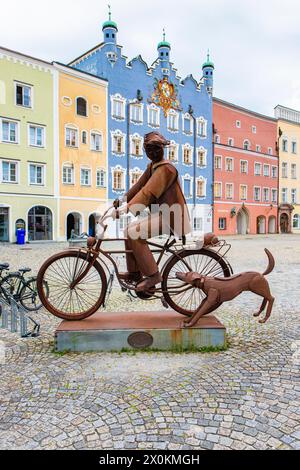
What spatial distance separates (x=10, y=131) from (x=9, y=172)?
2771 mm

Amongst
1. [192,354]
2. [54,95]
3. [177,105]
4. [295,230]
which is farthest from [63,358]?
[295,230]

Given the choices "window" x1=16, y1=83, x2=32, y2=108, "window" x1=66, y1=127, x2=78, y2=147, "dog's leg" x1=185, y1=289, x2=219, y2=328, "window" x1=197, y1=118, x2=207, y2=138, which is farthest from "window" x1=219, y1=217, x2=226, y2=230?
"dog's leg" x1=185, y1=289, x2=219, y2=328

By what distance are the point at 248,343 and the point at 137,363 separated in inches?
60.2

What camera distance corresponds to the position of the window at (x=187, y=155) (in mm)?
38750

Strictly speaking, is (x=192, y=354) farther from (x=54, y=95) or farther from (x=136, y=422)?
(x=54, y=95)

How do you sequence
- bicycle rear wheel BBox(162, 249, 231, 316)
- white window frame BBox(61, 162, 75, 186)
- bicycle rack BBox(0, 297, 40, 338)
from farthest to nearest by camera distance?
white window frame BBox(61, 162, 75, 186) < bicycle rack BBox(0, 297, 40, 338) < bicycle rear wheel BBox(162, 249, 231, 316)

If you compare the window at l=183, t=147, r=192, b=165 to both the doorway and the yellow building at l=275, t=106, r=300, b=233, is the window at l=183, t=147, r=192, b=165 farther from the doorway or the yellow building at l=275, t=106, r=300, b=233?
the doorway

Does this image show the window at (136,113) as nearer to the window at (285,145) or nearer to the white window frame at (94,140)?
the white window frame at (94,140)

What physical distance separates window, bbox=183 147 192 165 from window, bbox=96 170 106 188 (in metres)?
10.0

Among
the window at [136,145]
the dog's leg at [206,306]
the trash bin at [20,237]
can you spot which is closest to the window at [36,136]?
the trash bin at [20,237]

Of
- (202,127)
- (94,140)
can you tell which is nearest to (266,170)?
(202,127)

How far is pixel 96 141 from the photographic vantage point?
3175cm

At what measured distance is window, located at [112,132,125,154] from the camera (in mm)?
33062

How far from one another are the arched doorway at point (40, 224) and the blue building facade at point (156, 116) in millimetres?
6375
